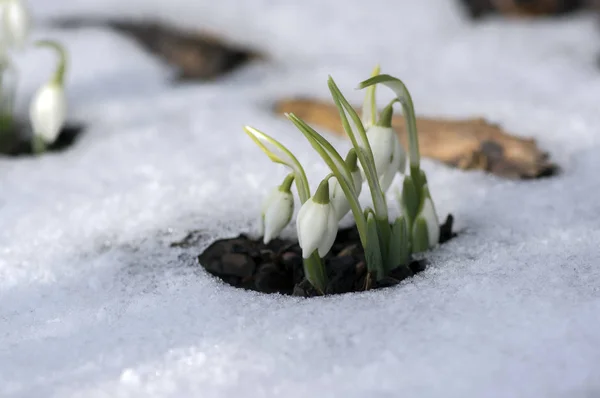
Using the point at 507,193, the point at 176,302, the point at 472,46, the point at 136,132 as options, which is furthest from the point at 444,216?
the point at 472,46

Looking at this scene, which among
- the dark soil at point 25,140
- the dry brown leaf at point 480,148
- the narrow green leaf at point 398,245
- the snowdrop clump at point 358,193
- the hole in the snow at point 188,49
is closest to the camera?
the snowdrop clump at point 358,193

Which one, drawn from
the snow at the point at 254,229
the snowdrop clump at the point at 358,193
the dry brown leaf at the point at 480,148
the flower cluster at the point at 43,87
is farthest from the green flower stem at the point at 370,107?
the flower cluster at the point at 43,87

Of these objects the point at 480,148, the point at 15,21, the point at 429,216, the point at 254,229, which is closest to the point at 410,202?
the point at 429,216

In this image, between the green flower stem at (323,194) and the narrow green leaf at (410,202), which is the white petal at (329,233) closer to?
the green flower stem at (323,194)

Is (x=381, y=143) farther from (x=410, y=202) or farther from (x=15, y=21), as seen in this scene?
(x=15, y=21)

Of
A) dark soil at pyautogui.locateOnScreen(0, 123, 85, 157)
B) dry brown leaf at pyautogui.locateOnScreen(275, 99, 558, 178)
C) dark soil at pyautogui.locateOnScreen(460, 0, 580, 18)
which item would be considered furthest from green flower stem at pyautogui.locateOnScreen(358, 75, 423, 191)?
dark soil at pyautogui.locateOnScreen(460, 0, 580, 18)
